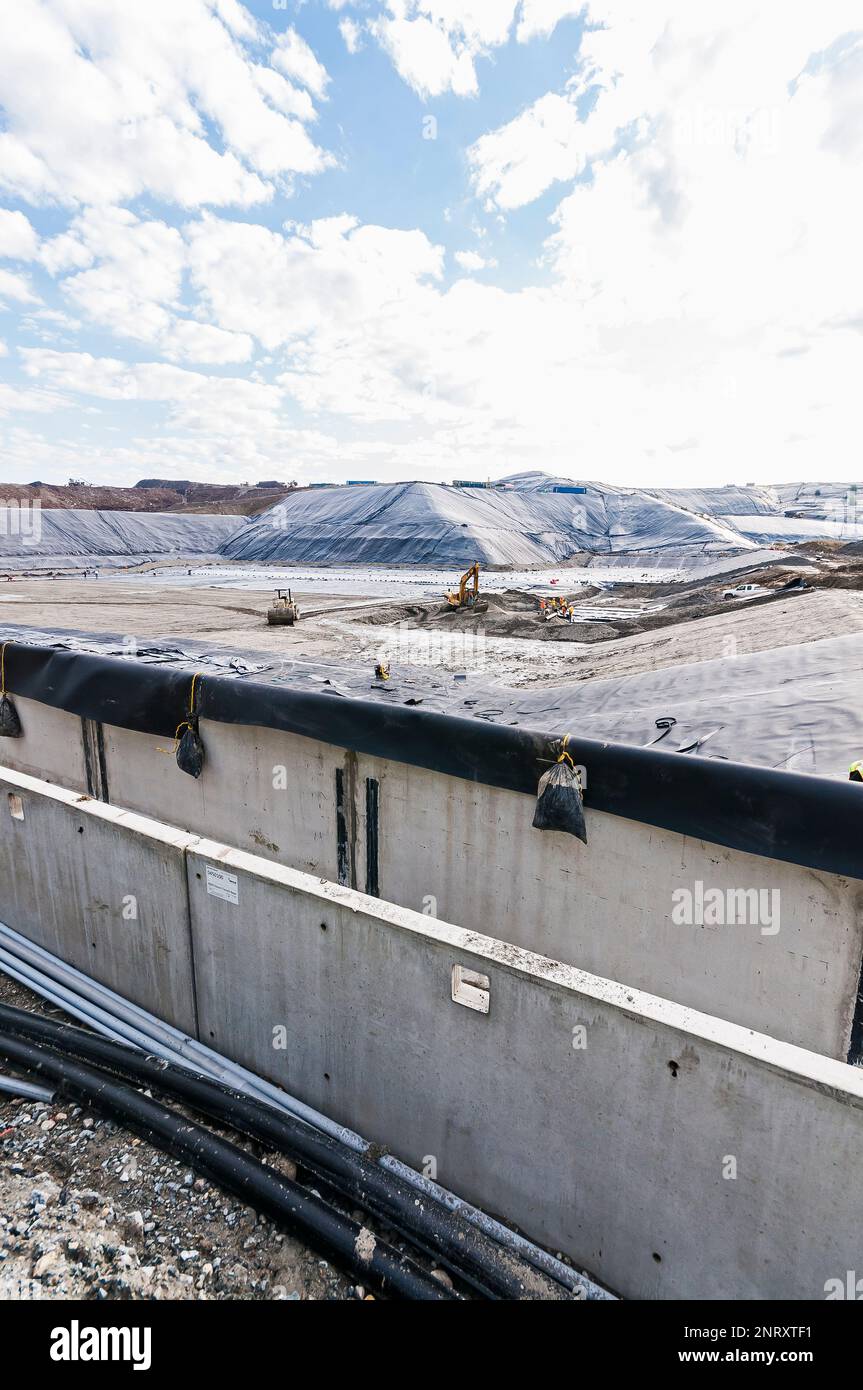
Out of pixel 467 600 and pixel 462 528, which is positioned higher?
pixel 462 528

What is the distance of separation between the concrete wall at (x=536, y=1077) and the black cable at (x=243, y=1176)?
0.62m

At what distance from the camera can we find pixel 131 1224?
304cm

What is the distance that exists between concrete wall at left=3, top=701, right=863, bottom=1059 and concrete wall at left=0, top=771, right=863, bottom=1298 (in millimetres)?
1619

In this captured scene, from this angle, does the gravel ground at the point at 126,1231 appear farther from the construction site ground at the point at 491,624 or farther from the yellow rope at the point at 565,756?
the construction site ground at the point at 491,624

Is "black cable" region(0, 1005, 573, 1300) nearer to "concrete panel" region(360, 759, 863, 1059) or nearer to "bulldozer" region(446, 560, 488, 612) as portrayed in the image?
"concrete panel" region(360, 759, 863, 1059)

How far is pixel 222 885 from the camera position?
3.90 m

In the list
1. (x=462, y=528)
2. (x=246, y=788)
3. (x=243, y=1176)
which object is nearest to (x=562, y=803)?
(x=243, y=1176)

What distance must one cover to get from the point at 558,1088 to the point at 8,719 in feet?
25.3

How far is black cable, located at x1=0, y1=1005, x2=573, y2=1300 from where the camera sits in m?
2.88

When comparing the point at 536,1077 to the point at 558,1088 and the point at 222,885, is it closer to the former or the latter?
the point at 558,1088

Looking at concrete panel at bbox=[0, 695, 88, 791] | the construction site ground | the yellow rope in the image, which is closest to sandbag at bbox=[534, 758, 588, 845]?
the yellow rope

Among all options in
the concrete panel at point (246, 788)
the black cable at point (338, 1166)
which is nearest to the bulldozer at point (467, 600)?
the concrete panel at point (246, 788)

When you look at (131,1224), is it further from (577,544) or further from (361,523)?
(577,544)
